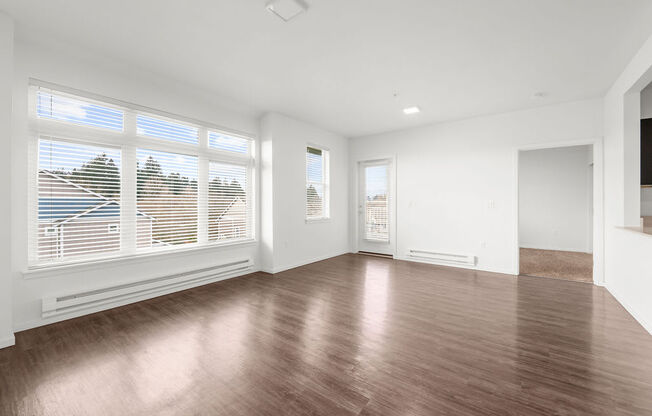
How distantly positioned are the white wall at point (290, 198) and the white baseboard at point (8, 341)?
10.2 feet

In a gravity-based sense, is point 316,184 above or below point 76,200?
above

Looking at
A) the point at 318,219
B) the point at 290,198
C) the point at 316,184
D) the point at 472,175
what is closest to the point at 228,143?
the point at 290,198

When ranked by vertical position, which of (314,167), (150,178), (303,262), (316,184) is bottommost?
(303,262)

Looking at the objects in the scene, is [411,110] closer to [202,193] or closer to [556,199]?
[202,193]

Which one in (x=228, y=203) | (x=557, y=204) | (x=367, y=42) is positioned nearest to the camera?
(x=367, y=42)

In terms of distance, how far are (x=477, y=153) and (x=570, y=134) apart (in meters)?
1.34

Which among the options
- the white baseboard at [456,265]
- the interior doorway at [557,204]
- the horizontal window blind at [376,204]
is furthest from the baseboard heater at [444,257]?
the interior doorway at [557,204]

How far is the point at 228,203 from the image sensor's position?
15.3 ft

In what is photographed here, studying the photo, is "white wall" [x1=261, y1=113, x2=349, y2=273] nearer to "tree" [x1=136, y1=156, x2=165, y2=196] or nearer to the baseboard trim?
"tree" [x1=136, y1=156, x2=165, y2=196]

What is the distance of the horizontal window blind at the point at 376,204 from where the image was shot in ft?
21.4

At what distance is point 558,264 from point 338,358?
5.69m

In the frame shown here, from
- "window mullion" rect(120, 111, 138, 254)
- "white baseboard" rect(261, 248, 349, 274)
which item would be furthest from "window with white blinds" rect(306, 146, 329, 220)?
"window mullion" rect(120, 111, 138, 254)

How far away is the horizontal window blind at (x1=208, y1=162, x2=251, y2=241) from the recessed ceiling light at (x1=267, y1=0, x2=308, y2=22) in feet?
8.83

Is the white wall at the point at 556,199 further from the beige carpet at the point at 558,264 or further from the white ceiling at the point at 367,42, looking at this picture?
the white ceiling at the point at 367,42
